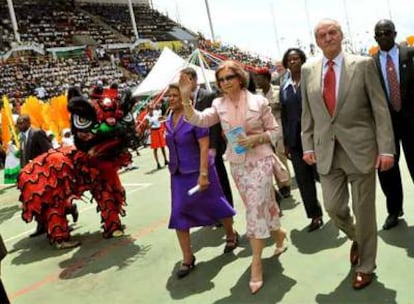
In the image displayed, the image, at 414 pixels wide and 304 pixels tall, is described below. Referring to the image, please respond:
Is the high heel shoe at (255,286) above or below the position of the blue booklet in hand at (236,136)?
below

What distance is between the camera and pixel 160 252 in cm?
512

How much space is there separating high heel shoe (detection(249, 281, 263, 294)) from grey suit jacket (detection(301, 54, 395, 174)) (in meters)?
0.92

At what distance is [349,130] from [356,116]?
0.10m

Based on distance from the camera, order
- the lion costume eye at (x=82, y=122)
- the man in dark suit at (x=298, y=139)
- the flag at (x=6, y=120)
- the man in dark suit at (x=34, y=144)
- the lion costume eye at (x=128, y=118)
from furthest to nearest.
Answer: the flag at (x=6, y=120), the man in dark suit at (x=34, y=144), the lion costume eye at (x=128, y=118), the lion costume eye at (x=82, y=122), the man in dark suit at (x=298, y=139)

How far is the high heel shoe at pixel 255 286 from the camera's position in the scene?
3723 mm

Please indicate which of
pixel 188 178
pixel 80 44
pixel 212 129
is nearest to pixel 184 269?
pixel 188 178

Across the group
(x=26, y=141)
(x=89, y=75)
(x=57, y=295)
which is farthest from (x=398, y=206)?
(x=89, y=75)

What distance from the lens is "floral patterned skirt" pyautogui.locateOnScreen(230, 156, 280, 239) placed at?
3838 millimetres

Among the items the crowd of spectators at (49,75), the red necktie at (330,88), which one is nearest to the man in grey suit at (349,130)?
the red necktie at (330,88)

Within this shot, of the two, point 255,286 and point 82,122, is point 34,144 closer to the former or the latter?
point 82,122

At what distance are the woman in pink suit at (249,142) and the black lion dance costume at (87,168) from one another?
1.94 metres

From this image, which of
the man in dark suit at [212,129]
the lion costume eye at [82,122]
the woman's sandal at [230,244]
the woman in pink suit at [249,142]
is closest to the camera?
the woman in pink suit at [249,142]

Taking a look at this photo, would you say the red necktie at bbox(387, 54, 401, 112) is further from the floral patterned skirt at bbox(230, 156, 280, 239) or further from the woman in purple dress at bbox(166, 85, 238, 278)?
the woman in purple dress at bbox(166, 85, 238, 278)

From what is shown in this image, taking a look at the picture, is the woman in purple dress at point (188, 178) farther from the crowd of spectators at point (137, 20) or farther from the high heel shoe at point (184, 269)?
the crowd of spectators at point (137, 20)
